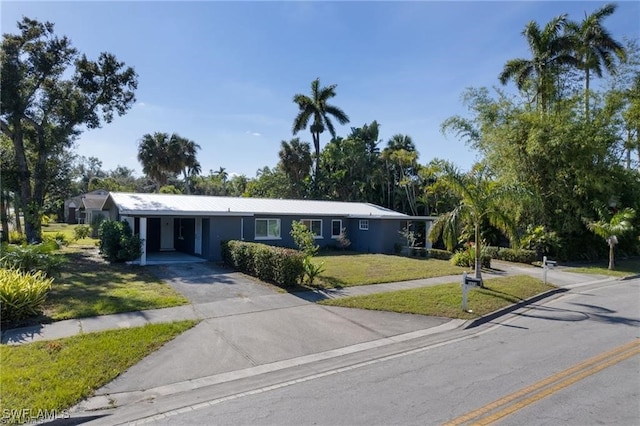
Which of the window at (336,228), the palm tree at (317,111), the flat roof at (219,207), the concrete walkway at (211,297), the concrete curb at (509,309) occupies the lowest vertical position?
the concrete curb at (509,309)

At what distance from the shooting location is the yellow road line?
448cm

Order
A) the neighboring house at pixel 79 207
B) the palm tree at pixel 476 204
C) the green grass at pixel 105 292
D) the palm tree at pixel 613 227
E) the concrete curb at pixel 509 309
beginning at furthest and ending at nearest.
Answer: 1. the neighboring house at pixel 79 207
2. the palm tree at pixel 613 227
3. the palm tree at pixel 476 204
4. the concrete curb at pixel 509 309
5. the green grass at pixel 105 292

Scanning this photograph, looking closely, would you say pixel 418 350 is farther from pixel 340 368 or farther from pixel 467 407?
pixel 467 407

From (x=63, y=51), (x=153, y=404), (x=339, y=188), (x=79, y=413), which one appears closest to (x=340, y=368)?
(x=153, y=404)

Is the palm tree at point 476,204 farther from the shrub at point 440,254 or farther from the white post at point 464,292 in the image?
the shrub at point 440,254

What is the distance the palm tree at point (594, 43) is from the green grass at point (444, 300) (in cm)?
1940

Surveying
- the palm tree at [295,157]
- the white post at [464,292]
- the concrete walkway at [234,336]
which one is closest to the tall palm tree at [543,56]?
the white post at [464,292]

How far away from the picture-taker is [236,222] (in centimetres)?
1869

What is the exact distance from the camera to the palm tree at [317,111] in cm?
3506

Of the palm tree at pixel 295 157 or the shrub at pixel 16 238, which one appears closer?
the shrub at pixel 16 238

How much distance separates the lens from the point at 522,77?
961 inches

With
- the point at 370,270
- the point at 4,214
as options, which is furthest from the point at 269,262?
the point at 4,214

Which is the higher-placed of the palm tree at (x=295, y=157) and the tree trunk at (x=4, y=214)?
the palm tree at (x=295, y=157)

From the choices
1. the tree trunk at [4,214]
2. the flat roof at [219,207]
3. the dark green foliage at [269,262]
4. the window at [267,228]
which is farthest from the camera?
the tree trunk at [4,214]
